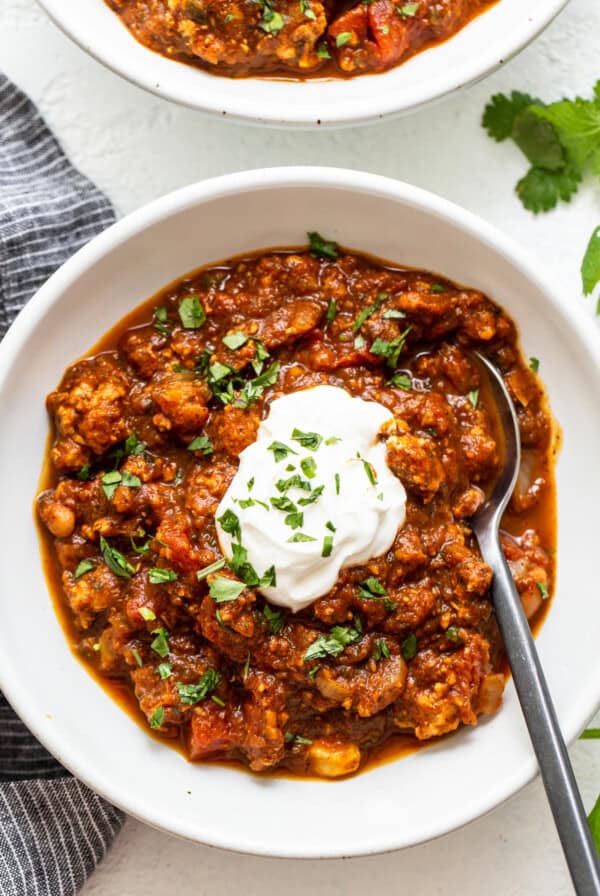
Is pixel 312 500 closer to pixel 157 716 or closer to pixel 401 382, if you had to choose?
pixel 401 382

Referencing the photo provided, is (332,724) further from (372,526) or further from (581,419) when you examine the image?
(581,419)

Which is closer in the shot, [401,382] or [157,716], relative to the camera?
[157,716]

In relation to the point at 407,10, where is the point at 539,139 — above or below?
below

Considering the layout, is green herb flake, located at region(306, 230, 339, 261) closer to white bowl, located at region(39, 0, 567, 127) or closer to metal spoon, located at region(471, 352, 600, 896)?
white bowl, located at region(39, 0, 567, 127)

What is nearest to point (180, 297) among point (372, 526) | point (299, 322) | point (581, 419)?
point (299, 322)

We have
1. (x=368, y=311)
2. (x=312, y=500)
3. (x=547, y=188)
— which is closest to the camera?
(x=312, y=500)

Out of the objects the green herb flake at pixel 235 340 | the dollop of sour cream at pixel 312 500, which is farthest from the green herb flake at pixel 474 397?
the green herb flake at pixel 235 340

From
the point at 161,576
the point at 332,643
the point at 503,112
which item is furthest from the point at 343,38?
the point at 332,643
